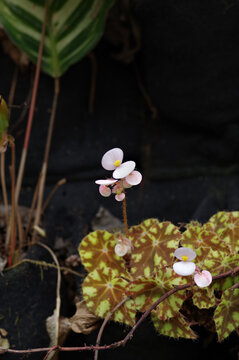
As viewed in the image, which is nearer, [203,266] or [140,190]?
[203,266]

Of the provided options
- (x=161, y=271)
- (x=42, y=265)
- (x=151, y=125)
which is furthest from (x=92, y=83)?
(x=161, y=271)

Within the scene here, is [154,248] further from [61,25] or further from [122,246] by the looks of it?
[61,25]

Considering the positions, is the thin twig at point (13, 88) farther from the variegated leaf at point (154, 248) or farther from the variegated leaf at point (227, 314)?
the variegated leaf at point (227, 314)

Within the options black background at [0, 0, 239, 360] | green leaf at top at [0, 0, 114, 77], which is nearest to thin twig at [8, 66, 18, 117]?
black background at [0, 0, 239, 360]

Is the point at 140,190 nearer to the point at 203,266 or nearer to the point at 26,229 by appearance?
the point at 26,229

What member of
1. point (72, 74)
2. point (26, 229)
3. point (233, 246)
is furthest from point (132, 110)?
point (233, 246)
